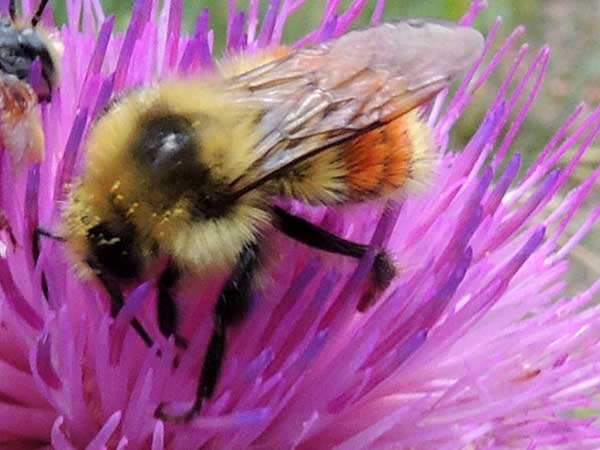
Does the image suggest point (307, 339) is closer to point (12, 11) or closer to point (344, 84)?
point (344, 84)

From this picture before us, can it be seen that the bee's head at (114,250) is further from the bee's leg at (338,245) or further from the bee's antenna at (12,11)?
the bee's antenna at (12,11)

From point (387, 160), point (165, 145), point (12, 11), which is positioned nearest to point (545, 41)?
point (12, 11)

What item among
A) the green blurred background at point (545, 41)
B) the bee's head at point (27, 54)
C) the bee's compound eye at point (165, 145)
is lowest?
the green blurred background at point (545, 41)

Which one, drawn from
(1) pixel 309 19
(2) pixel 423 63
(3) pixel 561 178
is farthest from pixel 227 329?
(1) pixel 309 19

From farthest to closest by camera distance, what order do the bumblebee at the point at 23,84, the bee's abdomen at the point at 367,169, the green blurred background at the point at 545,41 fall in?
the green blurred background at the point at 545,41 → the bumblebee at the point at 23,84 → the bee's abdomen at the point at 367,169

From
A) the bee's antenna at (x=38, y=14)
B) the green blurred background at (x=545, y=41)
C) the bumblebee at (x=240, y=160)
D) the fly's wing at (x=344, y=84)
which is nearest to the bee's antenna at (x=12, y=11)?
the bee's antenna at (x=38, y=14)

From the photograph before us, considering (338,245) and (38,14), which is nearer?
(338,245)
